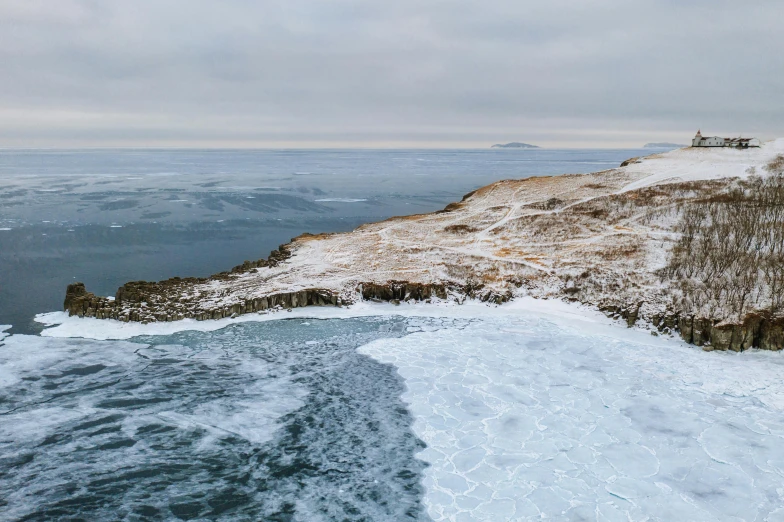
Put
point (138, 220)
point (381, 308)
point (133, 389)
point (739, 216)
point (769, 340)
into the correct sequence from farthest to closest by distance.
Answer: point (138, 220) → point (739, 216) → point (381, 308) → point (769, 340) → point (133, 389)

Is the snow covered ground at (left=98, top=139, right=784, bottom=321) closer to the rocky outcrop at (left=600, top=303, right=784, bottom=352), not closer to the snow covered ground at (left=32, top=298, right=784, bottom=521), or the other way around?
the rocky outcrop at (left=600, top=303, right=784, bottom=352)

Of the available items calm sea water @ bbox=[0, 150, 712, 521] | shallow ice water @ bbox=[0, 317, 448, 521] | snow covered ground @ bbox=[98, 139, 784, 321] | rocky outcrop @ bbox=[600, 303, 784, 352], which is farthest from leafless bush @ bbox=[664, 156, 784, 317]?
shallow ice water @ bbox=[0, 317, 448, 521]

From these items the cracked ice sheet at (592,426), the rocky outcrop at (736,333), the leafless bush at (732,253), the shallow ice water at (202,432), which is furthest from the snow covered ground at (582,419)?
the leafless bush at (732,253)

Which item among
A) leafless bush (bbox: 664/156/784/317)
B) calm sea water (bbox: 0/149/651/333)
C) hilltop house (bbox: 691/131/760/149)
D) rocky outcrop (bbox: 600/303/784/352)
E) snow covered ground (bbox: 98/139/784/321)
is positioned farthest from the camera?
hilltop house (bbox: 691/131/760/149)

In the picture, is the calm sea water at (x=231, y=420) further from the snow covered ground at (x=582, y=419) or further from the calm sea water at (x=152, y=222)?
the calm sea water at (x=152, y=222)

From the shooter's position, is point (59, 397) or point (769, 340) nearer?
point (59, 397)

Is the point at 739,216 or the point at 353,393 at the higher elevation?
the point at 739,216

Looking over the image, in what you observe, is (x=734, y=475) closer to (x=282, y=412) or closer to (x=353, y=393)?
(x=353, y=393)

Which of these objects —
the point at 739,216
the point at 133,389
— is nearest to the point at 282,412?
the point at 133,389
